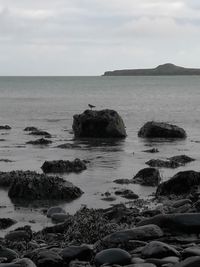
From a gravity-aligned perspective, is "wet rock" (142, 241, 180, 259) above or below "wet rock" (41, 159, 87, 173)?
above

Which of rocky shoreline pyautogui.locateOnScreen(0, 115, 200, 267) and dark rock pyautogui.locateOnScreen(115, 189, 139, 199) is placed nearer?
rocky shoreline pyautogui.locateOnScreen(0, 115, 200, 267)

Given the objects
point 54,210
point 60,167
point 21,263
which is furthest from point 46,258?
point 60,167

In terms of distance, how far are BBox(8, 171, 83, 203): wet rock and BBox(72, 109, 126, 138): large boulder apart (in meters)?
17.2

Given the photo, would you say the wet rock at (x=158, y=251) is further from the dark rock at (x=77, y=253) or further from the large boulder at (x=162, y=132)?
the large boulder at (x=162, y=132)

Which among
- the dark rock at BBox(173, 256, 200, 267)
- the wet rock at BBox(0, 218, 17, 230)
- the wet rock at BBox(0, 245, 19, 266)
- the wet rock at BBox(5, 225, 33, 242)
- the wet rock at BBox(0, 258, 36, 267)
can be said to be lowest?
the wet rock at BBox(0, 218, 17, 230)

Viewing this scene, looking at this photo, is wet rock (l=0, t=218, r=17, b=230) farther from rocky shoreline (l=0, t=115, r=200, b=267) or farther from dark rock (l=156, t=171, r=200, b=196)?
dark rock (l=156, t=171, r=200, b=196)

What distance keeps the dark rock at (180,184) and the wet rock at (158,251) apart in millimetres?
7746

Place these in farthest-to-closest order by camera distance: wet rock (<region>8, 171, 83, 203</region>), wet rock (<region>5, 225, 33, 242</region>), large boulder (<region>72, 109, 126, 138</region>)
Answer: large boulder (<region>72, 109, 126, 138</region>) → wet rock (<region>8, 171, 83, 203</region>) → wet rock (<region>5, 225, 33, 242</region>)

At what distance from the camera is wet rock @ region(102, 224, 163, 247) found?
1007 cm

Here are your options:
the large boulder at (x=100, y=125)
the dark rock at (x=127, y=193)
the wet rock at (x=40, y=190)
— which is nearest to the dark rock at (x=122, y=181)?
the dark rock at (x=127, y=193)

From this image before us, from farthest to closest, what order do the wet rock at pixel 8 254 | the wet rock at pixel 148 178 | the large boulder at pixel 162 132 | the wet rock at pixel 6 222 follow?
the large boulder at pixel 162 132 < the wet rock at pixel 148 178 < the wet rock at pixel 6 222 < the wet rock at pixel 8 254

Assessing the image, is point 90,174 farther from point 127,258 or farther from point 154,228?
point 127,258

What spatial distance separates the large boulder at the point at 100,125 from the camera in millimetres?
34562

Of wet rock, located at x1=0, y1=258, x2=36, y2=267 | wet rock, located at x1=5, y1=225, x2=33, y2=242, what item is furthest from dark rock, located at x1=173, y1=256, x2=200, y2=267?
wet rock, located at x1=5, y1=225, x2=33, y2=242
